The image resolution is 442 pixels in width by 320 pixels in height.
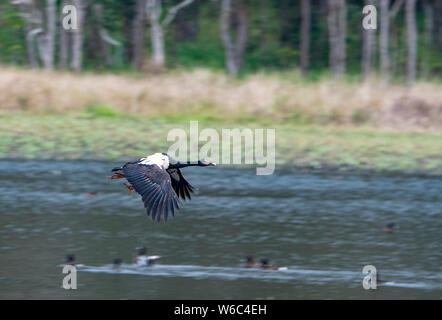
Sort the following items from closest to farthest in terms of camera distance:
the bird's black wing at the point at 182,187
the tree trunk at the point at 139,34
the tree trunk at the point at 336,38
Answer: the bird's black wing at the point at 182,187 → the tree trunk at the point at 336,38 → the tree trunk at the point at 139,34

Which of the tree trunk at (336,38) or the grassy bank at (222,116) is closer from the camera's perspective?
the grassy bank at (222,116)

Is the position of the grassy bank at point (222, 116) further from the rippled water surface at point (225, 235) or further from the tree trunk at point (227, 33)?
the tree trunk at point (227, 33)

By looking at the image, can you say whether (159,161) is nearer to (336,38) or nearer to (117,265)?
(117,265)

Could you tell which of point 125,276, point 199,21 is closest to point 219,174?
point 125,276

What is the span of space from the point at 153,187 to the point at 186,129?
32.4ft

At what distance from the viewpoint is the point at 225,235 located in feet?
35.1

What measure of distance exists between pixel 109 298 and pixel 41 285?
81 centimetres

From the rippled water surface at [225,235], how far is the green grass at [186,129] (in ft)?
2.12

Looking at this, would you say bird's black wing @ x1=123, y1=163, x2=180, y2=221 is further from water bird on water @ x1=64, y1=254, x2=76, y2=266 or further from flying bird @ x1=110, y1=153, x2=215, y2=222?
water bird on water @ x1=64, y1=254, x2=76, y2=266

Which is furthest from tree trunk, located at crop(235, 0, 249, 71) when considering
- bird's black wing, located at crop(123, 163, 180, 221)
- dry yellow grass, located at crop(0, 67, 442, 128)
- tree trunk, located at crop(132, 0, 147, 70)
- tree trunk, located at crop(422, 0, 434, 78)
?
bird's black wing, located at crop(123, 163, 180, 221)

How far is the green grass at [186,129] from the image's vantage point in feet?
50.6

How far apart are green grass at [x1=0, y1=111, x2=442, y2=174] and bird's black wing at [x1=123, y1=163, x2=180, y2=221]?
312 inches

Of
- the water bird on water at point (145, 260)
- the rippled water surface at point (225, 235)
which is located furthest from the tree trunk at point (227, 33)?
the water bird on water at point (145, 260)

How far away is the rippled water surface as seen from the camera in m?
8.57
